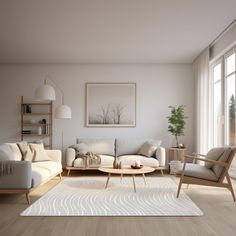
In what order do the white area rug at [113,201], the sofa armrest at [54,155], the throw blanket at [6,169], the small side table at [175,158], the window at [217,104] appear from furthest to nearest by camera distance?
the small side table at [175,158] → the window at [217,104] → the sofa armrest at [54,155] → the throw blanket at [6,169] → the white area rug at [113,201]

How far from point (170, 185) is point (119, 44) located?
296 centimetres

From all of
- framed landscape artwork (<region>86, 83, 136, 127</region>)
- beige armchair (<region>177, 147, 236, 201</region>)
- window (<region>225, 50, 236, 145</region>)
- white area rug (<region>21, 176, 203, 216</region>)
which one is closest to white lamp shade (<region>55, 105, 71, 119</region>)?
framed landscape artwork (<region>86, 83, 136, 127</region>)

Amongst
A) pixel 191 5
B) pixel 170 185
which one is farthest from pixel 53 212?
pixel 191 5

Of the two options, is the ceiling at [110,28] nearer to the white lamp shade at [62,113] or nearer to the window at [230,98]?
the window at [230,98]

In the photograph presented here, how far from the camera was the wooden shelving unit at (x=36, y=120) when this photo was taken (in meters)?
7.59

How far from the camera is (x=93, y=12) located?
4.43 meters

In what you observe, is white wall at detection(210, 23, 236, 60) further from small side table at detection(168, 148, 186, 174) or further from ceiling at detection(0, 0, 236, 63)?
small side table at detection(168, 148, 186, 174)

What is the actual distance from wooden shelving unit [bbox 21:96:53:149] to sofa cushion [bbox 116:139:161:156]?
184cm

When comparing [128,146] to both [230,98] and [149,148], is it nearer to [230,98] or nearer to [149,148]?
[149,148]

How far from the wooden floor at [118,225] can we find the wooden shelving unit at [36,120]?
3.92 m

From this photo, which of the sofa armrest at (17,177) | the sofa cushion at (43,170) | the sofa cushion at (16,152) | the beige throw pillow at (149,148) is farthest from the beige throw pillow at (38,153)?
the beige throw pillow at (149,148)

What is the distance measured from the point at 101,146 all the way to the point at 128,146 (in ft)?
2.14

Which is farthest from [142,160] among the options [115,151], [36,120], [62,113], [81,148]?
[36,120]

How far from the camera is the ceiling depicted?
13.8ft
